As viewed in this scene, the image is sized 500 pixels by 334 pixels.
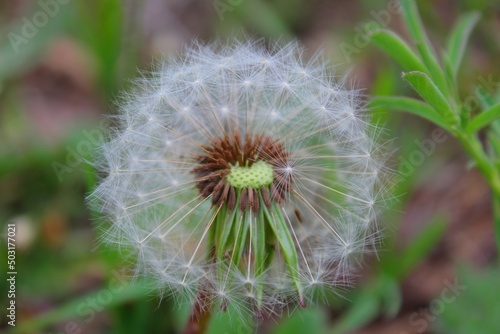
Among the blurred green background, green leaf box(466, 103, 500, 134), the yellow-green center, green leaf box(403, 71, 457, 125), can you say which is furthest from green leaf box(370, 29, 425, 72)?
the yellow-green center

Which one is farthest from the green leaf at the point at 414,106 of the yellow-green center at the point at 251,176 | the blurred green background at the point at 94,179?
the yellow-green center at the point at 251,176

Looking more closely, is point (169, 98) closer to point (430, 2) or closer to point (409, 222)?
point (409, 222)

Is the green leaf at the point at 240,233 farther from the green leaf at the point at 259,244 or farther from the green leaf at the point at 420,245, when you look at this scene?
the green leaf at the point at 420,245

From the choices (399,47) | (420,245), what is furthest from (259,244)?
(420,245)

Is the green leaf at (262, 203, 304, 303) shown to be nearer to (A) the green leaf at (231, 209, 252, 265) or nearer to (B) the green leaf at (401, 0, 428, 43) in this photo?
(A) the green leaf at (231, 209, 252, 265)

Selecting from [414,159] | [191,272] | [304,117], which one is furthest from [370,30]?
[414,159]
